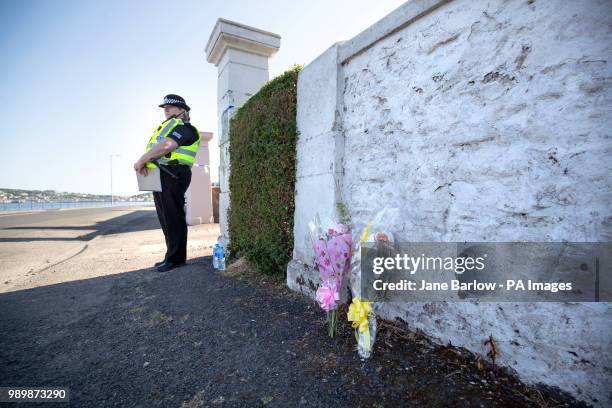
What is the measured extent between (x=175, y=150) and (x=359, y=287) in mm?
3097

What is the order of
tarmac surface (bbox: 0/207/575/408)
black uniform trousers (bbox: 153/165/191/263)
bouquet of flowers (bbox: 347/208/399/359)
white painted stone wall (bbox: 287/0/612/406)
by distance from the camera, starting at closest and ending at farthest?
1. white painted stone wall (bbox: 287/0/612/406)
2. tarmac surface (bbox: 0/207/575/408)
3. bouquet of flowers (bbox: 347/208/399/359)
4. black uniform trousers (bbox: 153/165/191/263)

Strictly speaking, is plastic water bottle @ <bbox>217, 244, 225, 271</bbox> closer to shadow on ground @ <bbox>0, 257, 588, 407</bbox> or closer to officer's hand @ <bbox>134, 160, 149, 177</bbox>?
shadow on ground @ <bbox>0, 257, 588, 407</bbox>

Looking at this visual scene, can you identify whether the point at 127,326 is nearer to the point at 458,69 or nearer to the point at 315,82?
the point at 315,82

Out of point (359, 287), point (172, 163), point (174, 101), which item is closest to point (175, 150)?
point (172, 163)

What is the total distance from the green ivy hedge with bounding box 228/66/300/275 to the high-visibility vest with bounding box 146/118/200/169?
2.35ft

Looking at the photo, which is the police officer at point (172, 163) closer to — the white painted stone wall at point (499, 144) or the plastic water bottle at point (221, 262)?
the plastic water bottle at point (221, 262)

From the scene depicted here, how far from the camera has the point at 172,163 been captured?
3.81 meters

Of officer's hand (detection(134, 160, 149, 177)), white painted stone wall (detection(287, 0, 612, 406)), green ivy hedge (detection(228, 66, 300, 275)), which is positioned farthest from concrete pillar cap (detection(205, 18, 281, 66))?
white painted stone wall (detection(287, 0, 612, 406))

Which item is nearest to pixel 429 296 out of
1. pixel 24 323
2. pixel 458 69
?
pixel 458 69

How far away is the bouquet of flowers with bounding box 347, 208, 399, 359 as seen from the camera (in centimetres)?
179

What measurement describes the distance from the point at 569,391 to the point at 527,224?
80 cm

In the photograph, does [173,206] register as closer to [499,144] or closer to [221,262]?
[221,262]

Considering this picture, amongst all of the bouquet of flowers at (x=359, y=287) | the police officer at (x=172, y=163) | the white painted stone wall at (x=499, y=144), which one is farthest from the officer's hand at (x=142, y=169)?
the bouquet of flowers at (x=359, y=287)

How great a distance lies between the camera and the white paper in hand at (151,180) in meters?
3.80
